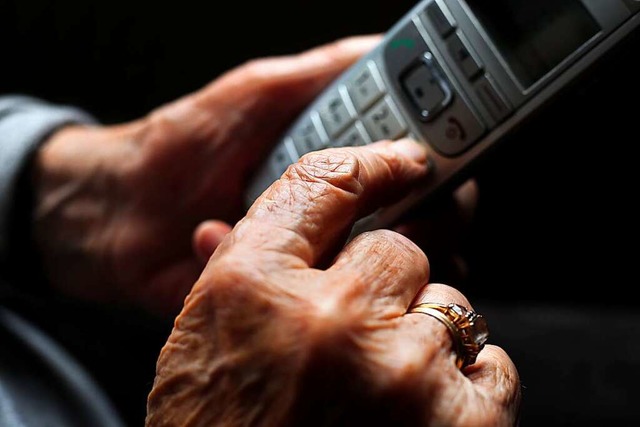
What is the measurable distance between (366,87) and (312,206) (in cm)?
22

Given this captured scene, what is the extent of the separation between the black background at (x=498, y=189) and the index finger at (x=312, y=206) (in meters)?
0.27

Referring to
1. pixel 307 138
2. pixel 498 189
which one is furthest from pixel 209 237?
pixel 498 189

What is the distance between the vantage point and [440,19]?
20.4 inches

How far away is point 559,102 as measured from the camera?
48 centimetres

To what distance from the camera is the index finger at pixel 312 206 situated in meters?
0.37

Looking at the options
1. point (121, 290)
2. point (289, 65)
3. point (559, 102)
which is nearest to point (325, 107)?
point (289, 65)

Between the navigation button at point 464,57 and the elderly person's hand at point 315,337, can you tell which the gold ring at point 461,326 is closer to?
the elderly person's hand at point 315,337

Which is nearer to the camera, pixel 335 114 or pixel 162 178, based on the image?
pixel 335 114

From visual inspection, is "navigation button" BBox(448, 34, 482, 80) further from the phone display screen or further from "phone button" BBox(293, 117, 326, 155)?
"phone button" BBox(293, 117, 326, 155)

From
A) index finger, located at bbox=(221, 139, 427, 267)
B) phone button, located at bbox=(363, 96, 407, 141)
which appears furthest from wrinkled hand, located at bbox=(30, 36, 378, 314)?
index finger, located at bbox=(221, 139, 427, 267)

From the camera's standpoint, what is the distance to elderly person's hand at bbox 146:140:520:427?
13.6 inches

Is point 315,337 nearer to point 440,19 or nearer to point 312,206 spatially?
point 312,206

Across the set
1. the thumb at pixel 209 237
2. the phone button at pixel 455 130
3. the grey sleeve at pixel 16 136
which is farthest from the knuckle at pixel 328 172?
the grey sleeve at pixel 16 136

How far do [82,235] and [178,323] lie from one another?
16.1 inches
